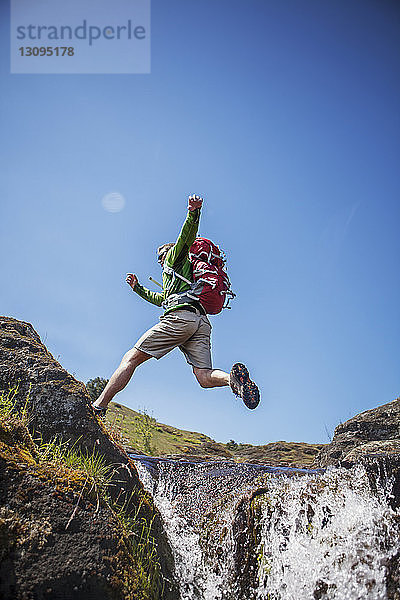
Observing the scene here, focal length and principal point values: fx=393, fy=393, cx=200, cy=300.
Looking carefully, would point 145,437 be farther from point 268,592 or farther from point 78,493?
point 78,493

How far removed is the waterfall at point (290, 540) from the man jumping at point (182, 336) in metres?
1.05

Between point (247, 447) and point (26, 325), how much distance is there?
24.2 feet

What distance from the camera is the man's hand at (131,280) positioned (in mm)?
5703

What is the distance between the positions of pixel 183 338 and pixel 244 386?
1.02 m

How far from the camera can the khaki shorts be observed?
4570 millimetres

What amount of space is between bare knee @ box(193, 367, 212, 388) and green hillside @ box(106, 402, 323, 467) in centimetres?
329

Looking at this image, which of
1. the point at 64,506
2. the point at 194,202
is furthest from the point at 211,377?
the point at 64,506

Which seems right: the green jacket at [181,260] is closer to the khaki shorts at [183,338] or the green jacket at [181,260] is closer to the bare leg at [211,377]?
the khaki shorts at [183,338]

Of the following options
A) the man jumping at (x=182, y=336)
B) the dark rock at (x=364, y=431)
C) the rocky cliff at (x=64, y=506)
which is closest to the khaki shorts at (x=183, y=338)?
the man jumping at (x=182, y=336)

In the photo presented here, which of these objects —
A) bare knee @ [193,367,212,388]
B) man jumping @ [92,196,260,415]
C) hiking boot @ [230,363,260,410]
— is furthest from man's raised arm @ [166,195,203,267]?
hiking boot @ [230,363,260,410]

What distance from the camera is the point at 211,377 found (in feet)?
15.1

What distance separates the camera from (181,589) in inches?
115

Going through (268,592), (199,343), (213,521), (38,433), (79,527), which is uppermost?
(199,343)

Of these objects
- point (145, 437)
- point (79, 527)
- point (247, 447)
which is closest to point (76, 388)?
point (79, 527)
